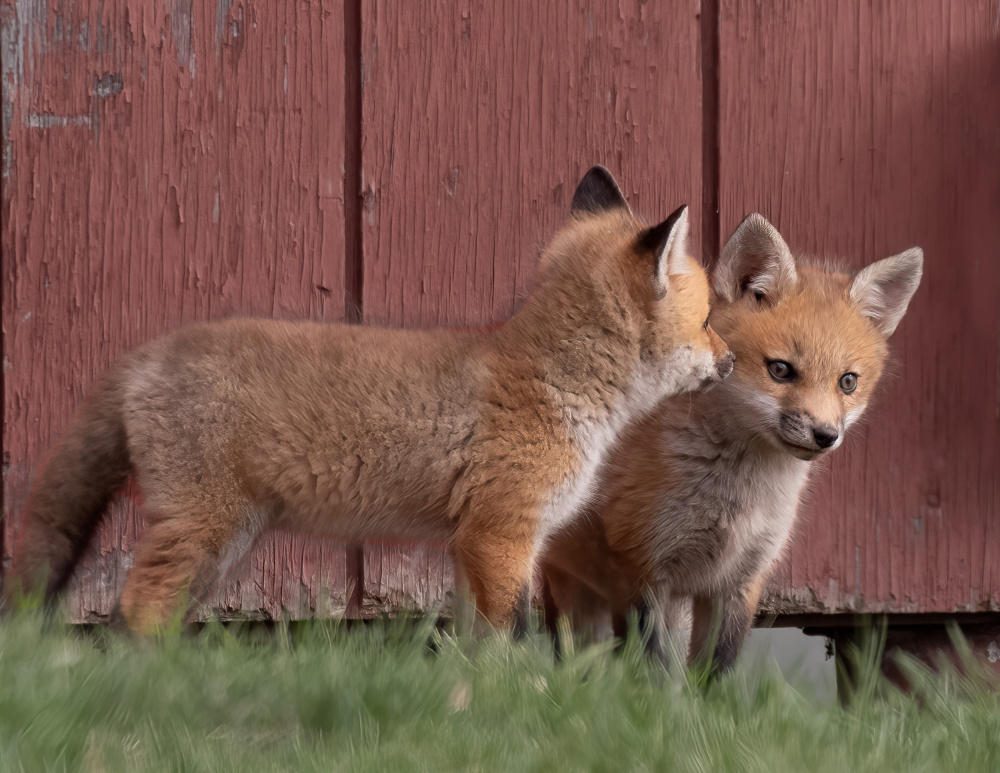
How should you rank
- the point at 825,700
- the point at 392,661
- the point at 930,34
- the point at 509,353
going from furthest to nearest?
the point at 930,34 → the point at 509,353 → the point at 825,700 → the point at 392,661

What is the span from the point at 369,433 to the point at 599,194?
0.93 m

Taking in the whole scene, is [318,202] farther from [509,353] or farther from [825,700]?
[825,700]

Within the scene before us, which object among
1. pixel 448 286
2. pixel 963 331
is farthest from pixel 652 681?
pixel 963 331

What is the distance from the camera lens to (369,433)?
222 cm

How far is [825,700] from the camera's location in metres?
1.93

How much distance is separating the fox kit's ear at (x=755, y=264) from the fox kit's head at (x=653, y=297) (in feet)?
0.56

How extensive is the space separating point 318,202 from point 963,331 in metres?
2.13

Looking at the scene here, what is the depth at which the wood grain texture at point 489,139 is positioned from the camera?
2.94 meters

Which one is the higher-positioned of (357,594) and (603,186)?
(603,186)

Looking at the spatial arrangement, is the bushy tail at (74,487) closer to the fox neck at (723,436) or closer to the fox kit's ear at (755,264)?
the fox neck at (723,436)

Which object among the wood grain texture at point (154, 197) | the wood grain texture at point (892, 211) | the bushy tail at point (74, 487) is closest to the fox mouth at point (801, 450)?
the wood grain texture at point (892, 211)

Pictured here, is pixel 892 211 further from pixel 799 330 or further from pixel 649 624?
pixel 649 624

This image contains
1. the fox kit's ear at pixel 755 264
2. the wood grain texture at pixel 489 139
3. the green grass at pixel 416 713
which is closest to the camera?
the green grass at pixel 416 713

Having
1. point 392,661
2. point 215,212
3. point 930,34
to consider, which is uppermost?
point 930,34
